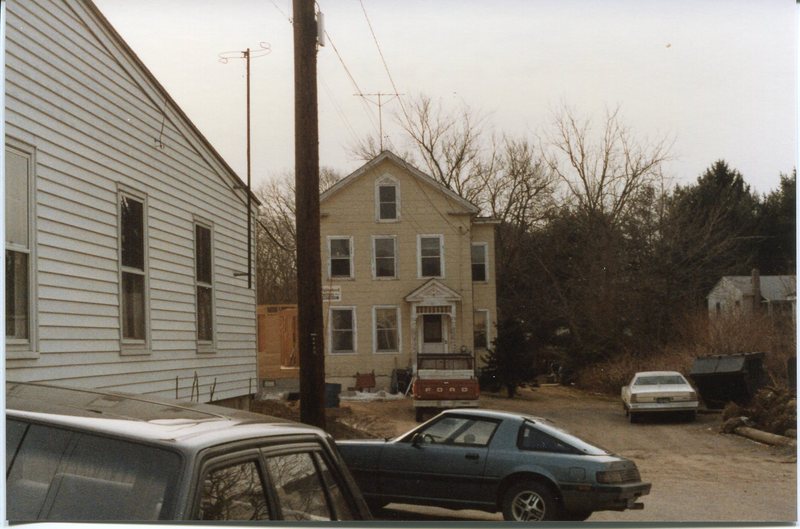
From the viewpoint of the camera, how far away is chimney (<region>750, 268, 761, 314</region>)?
38.9ft

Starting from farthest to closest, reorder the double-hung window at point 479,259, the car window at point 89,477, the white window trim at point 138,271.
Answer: the double-hung window at point 479,259 → the white window trim at point 138,271 → the car window at point 89,477

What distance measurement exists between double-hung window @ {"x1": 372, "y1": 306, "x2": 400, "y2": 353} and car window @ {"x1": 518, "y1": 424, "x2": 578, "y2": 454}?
59.8 ft

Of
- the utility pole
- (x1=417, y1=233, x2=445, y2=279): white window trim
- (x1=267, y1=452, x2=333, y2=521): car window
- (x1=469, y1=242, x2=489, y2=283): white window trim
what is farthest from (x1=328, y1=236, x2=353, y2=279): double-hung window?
(x1=267, y1=452, x2=333, y2=521): car window

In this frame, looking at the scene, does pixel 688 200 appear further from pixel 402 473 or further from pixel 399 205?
pixel 399 205

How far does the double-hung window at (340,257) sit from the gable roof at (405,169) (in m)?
1.63

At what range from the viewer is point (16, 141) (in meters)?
8.40

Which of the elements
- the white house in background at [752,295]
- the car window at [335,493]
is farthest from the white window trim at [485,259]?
the car window at [335,493]

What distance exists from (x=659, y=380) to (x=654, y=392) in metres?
0.20

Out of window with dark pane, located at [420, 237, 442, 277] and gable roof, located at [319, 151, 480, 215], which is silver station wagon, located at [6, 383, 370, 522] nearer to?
gable roof, located at [319, 151, 480, 215]

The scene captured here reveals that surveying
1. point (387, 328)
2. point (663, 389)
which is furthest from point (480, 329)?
point (663, 389)

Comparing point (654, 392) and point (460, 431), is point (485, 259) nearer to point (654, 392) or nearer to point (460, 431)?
point (654, 392)

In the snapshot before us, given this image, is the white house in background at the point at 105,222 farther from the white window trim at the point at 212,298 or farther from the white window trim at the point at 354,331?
the white window trim at the point at 354,331

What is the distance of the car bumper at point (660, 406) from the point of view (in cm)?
1459

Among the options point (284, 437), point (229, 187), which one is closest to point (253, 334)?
point (229, 187)
